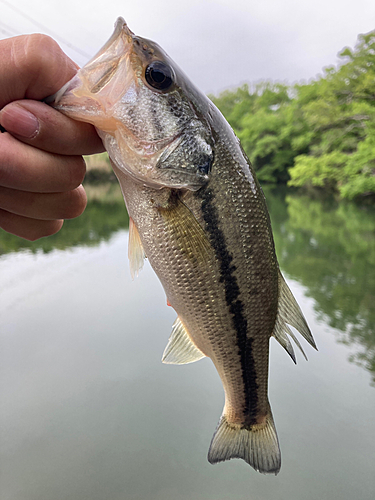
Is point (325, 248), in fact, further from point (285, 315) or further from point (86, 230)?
point (285, 315)

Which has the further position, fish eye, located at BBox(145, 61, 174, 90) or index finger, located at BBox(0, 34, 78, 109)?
fish eye, located at BBox(145, 61, 174, 90)

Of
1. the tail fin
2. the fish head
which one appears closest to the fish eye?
the fish head

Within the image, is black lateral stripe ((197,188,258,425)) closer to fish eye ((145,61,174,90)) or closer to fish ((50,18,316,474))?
fish ((50,18,316,474))

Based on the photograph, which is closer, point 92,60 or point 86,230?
point 92,60

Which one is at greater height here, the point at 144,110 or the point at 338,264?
the point at 338,264

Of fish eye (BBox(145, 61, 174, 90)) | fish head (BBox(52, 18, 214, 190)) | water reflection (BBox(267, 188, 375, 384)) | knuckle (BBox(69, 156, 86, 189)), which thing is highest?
water reflection (BBox(267, 188, 375, 384))

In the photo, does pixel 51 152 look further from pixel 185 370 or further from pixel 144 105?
pixel 185 370

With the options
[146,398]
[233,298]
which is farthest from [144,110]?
[146,398]
